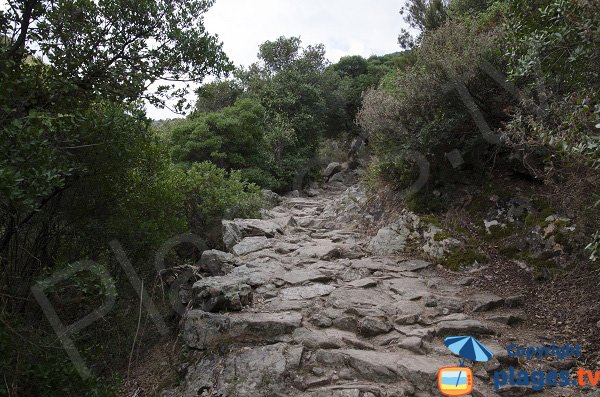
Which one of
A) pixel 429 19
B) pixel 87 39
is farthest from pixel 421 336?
pixel 429 19

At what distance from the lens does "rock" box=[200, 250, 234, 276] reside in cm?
731

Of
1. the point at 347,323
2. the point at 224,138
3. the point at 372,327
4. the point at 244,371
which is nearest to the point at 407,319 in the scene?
the point at 372,327

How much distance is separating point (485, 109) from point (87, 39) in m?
6.18

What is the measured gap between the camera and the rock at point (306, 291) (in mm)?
6223

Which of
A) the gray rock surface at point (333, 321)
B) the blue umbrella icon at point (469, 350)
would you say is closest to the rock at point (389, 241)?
the gray rock surface at point (333, 321)

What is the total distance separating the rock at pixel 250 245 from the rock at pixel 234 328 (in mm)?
3204

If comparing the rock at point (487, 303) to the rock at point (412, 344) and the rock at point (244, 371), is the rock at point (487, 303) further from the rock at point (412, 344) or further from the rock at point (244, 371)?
the rock at point (244, 371)

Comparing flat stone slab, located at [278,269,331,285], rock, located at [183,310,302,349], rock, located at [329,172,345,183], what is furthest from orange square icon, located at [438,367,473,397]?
rock, located at [329,172,345,183]

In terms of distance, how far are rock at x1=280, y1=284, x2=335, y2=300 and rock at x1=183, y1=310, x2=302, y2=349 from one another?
0.85 metres

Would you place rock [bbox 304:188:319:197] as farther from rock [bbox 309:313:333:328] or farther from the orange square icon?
the orange square icon

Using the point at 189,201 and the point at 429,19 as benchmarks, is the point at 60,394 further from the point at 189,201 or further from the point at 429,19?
the point at 429,19

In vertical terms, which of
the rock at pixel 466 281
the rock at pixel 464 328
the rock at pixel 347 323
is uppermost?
the rock at pixel 347 323

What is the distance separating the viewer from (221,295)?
18.6 ft

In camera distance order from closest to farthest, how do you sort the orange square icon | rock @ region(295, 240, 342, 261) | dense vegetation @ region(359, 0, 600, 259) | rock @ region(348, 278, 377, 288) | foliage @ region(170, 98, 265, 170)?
the orange square icon
dense vegetation @ region(359, 0, 600, 259)
rock @ region(348, 278, 377, 288)
rock @ region(295, 240, 342, 261)
foliage @ region(170, 98, 265, 170)
